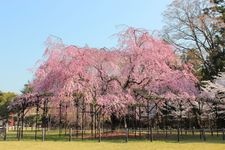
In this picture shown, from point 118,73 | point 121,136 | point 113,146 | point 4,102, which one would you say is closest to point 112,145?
point 113,146

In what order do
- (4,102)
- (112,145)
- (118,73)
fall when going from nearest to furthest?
(112,145) < (118,73) < (4,102)

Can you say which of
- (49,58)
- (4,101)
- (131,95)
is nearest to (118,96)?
(131,95)

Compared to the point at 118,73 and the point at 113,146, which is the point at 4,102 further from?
the point at 113,146

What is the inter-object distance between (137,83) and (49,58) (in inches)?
270

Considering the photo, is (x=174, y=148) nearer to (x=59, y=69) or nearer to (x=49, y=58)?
(x=59, y=69)

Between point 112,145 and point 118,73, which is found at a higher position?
point 118,73

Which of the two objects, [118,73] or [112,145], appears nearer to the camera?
[112,145]

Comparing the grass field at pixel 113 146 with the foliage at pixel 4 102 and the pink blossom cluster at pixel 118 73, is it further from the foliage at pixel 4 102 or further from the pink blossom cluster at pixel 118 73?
the foliage at pixel 4 102

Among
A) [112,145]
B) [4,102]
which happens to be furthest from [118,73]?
[4,102]

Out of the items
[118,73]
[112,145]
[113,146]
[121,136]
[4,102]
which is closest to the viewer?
[113,146]

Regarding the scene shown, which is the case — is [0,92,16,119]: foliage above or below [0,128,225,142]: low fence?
above

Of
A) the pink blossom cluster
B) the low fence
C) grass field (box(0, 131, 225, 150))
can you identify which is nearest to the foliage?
the low fence

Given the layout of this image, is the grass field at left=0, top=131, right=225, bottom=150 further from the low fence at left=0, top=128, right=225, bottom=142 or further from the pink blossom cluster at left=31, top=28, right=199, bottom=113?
the pink blossom cluster at left=31, top=28, right=199, bottom=113

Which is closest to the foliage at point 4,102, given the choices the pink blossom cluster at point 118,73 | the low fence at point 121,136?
the low fence at point 121,136
